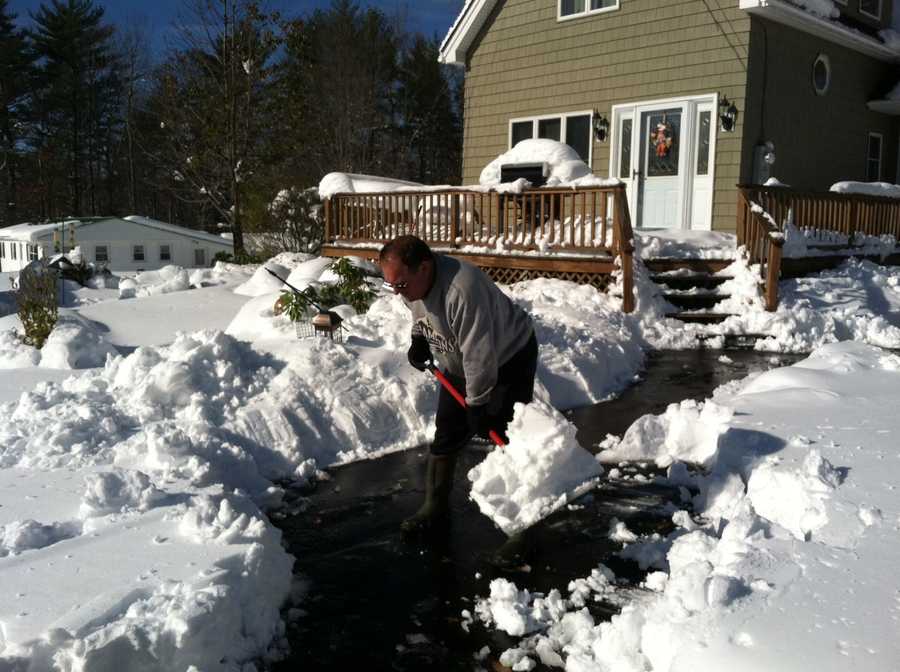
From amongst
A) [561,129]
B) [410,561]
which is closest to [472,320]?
[410,561]

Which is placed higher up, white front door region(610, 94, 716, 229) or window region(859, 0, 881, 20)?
window region(859, 0, 881, 20)

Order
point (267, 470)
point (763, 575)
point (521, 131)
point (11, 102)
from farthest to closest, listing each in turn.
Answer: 1. point (11, 102)
2. point (521, 131)
3. point (267, 470)
4. point (763, 575)

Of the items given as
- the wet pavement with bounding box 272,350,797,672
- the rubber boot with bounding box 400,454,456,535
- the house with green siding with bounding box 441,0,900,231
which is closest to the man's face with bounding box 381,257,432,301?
the rubber boot with bounding box 400,454,456,535

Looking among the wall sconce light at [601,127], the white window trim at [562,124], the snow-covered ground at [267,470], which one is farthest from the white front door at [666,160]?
the snow-covered ground at [267,470]

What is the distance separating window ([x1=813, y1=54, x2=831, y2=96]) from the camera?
14.6m

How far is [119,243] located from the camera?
25.7 m

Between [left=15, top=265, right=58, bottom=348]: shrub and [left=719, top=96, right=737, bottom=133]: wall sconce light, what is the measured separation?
10.8m

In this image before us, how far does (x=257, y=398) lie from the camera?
20.0ft

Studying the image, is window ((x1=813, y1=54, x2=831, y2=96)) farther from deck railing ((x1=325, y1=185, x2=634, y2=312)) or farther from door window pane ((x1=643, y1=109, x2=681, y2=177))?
deck railing ((x1=325, y1=185, x2=634, y2=312))

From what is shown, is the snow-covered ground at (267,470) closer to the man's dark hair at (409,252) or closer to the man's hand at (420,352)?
the man's hand at (420,352)

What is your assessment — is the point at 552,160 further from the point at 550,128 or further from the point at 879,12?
the point at 879,12

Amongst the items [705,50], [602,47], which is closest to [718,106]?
[705,50]

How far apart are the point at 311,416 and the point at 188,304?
6791 millimetres

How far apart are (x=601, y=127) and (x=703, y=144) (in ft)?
6.91
